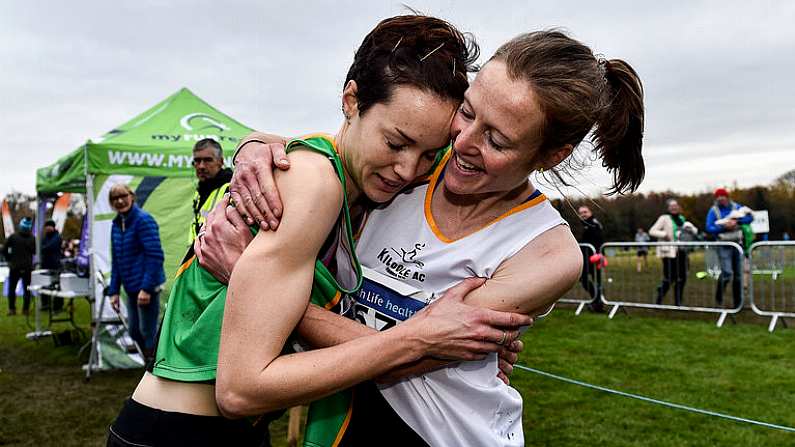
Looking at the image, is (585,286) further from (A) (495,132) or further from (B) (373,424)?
(A) (495,132)

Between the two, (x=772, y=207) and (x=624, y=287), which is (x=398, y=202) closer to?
(x=624, y=287)

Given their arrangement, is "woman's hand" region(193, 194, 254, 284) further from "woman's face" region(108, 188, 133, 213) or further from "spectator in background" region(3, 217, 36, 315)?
"spectator in background" region(3, 217, 36, 315)

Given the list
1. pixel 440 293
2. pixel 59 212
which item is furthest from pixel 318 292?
pixel 59 212

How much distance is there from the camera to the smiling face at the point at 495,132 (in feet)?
5.08

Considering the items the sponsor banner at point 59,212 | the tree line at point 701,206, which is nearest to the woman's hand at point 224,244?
the sponsor banner at point 59,212

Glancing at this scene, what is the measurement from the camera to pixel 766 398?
6.18 meters

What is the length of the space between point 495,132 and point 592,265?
10.8 meters

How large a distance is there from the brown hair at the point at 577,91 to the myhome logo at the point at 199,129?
758 cm

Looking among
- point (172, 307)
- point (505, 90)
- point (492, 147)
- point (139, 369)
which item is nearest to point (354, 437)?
point (172, 307)

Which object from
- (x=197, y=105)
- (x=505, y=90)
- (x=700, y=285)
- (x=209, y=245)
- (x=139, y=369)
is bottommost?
(x=139, y=369)

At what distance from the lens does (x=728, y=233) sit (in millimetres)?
11305

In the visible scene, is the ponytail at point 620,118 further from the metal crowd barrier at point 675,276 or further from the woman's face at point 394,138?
the metal crowd barrier at point 675,276

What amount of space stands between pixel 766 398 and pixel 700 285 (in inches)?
198

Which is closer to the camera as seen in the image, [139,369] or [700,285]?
[139,369]
